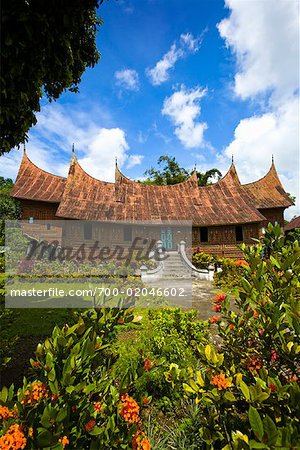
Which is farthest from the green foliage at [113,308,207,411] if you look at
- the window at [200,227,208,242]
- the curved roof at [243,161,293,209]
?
the curved roof at [243,161,293,209]

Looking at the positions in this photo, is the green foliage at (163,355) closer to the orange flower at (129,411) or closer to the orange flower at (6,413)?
the orange flower at (129,411)

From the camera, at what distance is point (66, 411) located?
1.23 m

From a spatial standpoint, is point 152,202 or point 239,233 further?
point 152,202

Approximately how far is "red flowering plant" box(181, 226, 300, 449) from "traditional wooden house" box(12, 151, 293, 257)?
1646cm

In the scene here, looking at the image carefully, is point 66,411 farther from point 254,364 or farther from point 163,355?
point 163,355

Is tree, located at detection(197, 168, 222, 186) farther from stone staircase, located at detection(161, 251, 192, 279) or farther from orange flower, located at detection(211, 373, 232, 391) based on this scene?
orange flower, located at detection(211, 373, 232, 391)

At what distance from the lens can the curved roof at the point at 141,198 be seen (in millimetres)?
19203

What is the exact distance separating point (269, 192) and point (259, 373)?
84.8ft

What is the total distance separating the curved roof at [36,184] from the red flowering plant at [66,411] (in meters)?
20.3

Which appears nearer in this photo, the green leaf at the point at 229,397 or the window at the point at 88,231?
the green leaf at the point at 229,397

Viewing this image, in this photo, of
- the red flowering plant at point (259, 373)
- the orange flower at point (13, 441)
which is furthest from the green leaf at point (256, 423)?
the orange flower at point (13, 441)

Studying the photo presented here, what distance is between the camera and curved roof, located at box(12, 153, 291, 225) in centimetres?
1920

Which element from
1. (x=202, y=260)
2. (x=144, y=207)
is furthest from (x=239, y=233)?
(x=144, y=207)

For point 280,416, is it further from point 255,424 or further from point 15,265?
point 15,265
